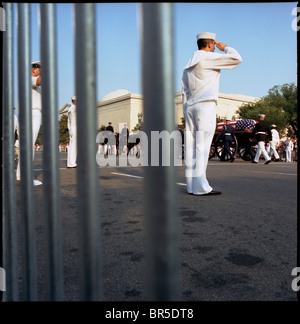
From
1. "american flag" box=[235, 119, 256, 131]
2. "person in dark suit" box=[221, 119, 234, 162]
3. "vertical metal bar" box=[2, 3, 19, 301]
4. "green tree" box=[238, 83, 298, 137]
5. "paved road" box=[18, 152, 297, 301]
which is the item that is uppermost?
"green tree" box=[238, 83, 298, 137]

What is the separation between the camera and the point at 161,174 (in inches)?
15.3

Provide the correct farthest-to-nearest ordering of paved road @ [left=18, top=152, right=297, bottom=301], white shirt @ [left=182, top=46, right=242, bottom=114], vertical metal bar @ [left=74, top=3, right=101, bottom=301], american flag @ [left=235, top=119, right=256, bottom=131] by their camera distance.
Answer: american flag @ [left=235, top=119, right=256, bottom=131]
white shirt @ [left=182, top=46, right=242, bottom=114]
paved road @ [left=18, top=152, right=297, bottom=301]
vertical metal bar @ [left=74, top=3, right=101, bottom=301]

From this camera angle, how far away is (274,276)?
133cm

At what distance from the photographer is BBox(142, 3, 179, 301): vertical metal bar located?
0.39m

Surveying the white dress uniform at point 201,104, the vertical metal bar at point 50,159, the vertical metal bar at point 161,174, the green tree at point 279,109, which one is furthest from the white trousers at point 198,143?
the green tree at point 279,109

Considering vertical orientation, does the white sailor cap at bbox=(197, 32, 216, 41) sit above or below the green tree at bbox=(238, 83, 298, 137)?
below

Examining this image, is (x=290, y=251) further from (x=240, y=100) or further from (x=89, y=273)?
(x=240, y=100)

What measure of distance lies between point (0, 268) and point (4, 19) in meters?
0.60

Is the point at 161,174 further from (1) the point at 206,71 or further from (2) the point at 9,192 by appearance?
(1) the point at 206,71

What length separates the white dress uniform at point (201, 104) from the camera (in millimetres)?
3455

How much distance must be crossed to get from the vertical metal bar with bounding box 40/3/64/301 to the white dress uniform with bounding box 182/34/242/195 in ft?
9.41

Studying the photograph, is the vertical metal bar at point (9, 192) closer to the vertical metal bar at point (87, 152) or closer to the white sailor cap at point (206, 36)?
the vertical metal bar at point (87, 152)

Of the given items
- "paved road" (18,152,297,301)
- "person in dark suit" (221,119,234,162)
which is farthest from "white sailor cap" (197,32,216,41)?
"person in dark suit" (221,119,234,162)

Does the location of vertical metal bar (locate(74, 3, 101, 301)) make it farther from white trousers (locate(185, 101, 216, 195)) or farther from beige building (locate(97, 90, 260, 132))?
Answer: beige building (locate(97, 90, 260, 132))
